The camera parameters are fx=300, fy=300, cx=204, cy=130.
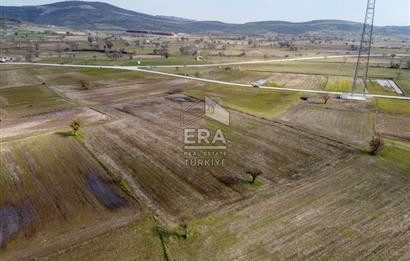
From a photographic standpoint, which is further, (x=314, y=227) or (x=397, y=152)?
(x=397, y=152)

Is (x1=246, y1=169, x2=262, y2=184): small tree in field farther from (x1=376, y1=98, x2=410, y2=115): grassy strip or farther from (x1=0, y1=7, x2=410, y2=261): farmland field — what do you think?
(x1=376, y1=98, x2=410, y2=115): grassy strip

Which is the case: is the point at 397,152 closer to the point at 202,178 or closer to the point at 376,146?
the point at 376,146

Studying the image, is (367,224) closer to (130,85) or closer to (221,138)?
Result: (221,138)

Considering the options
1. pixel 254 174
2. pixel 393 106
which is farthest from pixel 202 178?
pixel 393 106

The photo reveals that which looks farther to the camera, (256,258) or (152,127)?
(152,127)

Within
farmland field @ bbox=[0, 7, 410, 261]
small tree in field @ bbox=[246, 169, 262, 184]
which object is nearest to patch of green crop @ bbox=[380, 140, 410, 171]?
Answer: farmland field @ bbox=[0, 7, 410, 261]

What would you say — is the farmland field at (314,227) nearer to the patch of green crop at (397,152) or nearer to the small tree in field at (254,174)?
the small tree in field at (254,174)

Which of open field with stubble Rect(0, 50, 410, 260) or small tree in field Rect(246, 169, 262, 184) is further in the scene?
small tree in field Rect(246, 169, 262, 184)

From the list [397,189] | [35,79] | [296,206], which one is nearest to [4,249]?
[296,206]

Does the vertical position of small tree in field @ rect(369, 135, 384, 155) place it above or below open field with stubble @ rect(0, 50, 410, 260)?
above
